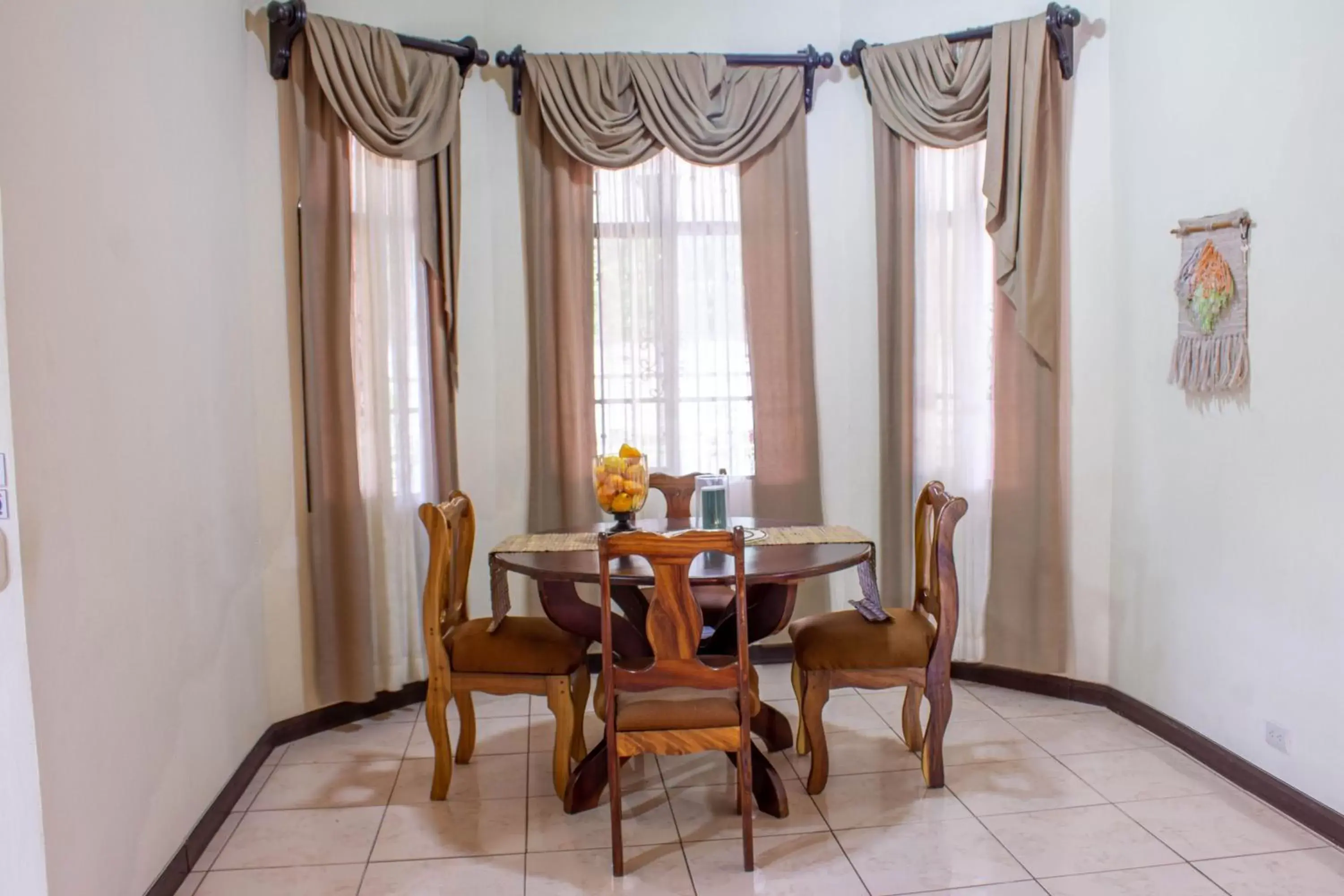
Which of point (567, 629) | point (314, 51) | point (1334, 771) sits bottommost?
point (1334, 771)

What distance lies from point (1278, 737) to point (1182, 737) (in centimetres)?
45

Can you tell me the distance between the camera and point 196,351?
280 centimetres

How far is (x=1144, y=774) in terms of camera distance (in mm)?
3076

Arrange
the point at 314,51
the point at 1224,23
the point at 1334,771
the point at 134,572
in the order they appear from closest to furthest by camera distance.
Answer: the point at 134,572 < the point at 1334,771 < the point at 1224,23 < the point at 314,51

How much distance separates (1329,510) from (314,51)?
343 centimetres

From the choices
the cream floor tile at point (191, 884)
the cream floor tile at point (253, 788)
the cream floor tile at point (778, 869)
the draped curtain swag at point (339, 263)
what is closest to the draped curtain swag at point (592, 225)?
the draped curtain swag at point (339, 263)

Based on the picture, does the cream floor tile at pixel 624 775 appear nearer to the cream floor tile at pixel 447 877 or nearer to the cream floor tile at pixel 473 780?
the cream floor tile at pixel 473 780

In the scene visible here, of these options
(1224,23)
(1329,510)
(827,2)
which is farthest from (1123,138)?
(1329,510)

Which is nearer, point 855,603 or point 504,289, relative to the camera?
point 855,603

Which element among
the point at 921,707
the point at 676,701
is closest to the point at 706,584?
the point at 676,701

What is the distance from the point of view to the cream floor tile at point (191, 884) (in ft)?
8.05

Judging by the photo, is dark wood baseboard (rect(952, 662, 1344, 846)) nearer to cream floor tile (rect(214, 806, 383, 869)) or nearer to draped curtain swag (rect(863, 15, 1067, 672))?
draped curtain swag (rect(863, 15, 1067, 672))

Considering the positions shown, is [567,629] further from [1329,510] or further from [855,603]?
[1329,510]

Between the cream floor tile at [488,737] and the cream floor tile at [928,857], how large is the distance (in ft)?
4.22
